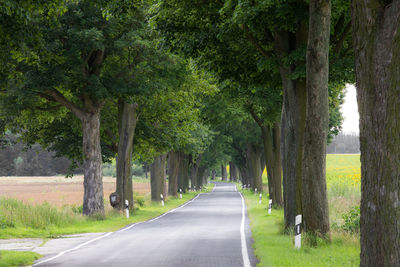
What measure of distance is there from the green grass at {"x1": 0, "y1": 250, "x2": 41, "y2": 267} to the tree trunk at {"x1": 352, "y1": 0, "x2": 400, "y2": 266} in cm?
750

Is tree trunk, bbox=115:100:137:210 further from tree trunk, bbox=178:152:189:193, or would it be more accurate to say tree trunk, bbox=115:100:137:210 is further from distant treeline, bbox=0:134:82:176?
distant treeline, bbox=0:134:82:176

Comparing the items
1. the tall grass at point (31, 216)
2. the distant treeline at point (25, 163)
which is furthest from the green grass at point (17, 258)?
the distant treeline at point (25, 163)

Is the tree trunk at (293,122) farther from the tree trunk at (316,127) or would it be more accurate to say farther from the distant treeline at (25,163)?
the distant treeline at (25,163)

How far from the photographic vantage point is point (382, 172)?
229 inches

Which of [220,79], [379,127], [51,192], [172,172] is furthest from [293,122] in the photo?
[51,192]

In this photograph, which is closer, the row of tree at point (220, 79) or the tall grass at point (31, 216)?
the row of tree at point (220, 79)

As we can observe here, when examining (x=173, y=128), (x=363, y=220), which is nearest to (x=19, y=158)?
(x=173, y=128)

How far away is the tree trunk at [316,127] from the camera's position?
1155 centimetres

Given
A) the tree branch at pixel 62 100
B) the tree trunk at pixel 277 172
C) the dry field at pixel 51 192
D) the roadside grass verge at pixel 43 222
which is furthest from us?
the dry field at pixel 51 192

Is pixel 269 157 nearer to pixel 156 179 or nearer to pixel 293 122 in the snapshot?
pixel 156 179

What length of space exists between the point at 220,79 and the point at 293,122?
360 centimetres

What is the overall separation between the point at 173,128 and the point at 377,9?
2452 centimetres

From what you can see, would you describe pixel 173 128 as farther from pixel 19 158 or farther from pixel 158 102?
pixel 19 158

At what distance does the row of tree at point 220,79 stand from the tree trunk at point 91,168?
0.05m
